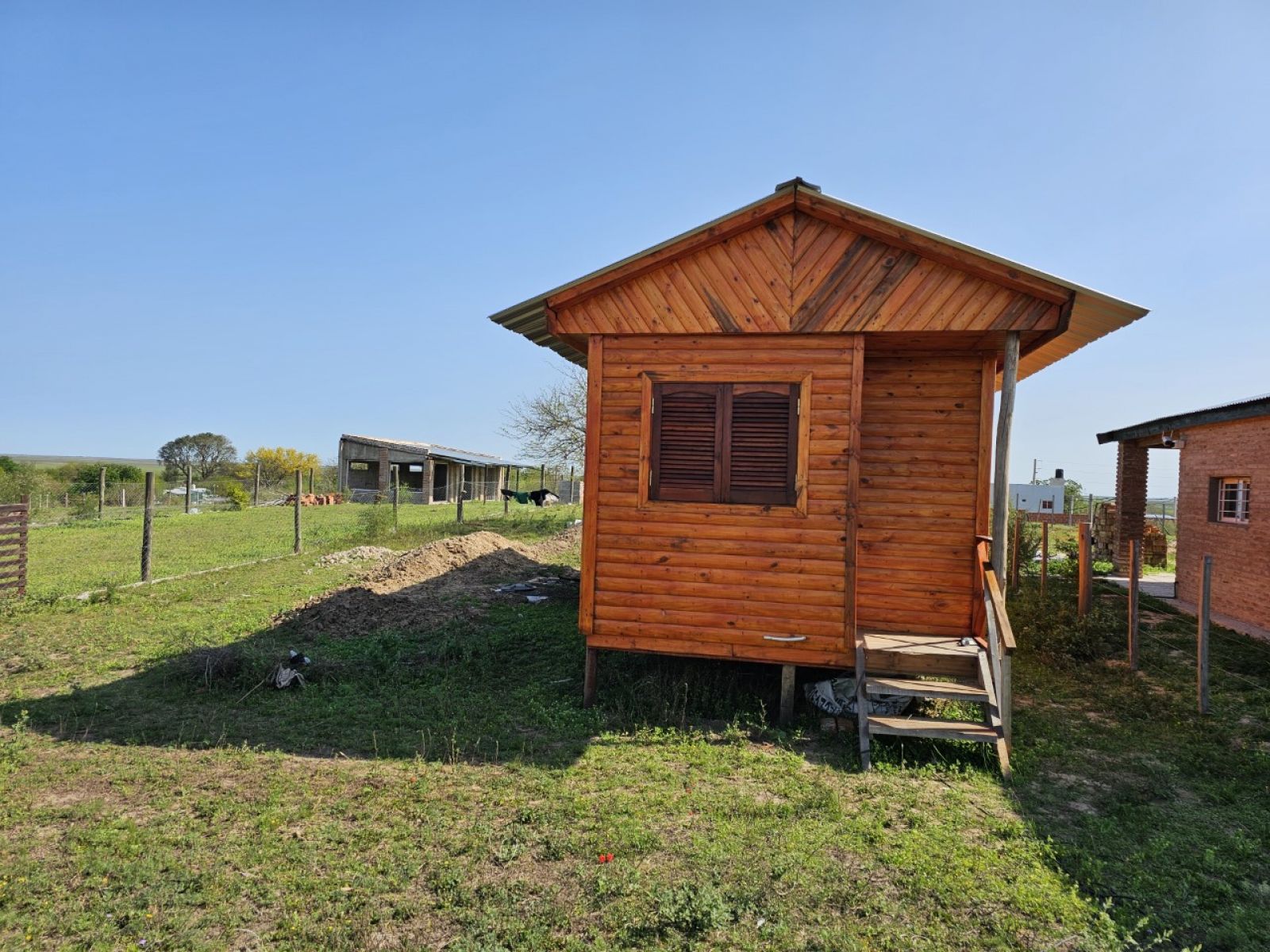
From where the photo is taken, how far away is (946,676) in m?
6.20

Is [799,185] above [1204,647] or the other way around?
above

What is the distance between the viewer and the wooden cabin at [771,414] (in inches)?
242

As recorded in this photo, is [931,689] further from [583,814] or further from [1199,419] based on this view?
[1199,419]

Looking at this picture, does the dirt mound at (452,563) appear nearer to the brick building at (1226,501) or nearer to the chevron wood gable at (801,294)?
the chevron wood gable at (801,294)

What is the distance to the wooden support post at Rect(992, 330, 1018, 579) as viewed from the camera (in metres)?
6.07

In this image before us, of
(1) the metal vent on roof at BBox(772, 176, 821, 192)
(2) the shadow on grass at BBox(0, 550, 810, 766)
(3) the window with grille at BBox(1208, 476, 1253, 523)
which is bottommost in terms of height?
(2) the shadow on grass at BBox(0, 550, 810, 766)

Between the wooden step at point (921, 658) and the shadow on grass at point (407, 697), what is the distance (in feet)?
3.71

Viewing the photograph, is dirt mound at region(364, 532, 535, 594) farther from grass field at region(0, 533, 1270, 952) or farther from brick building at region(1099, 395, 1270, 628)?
brick building at region(1099, 395, 1270, 628)

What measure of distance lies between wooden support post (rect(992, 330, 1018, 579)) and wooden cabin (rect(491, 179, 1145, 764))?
0.02 meters

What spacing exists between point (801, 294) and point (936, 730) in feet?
12.6

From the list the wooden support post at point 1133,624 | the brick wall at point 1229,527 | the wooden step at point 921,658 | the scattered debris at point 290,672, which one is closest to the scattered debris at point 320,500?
the scattered debris at point 290,672

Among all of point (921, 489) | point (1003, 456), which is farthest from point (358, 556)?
point (1003, 456)

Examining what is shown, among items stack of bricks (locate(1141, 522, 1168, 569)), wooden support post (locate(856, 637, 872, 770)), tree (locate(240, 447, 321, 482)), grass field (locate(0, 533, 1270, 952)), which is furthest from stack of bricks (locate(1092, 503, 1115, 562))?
tree (locate(240, 447, 321, 482))

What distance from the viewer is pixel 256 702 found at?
21.6ft
